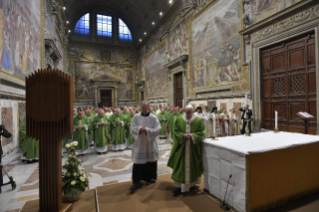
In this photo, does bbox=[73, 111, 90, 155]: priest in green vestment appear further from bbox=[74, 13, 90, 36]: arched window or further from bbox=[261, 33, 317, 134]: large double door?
bbox=[74, 13, 90, 36]: arched window

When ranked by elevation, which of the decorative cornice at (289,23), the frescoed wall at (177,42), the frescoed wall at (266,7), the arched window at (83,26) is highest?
the arched window at (83,26)

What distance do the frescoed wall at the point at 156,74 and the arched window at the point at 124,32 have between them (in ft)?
20.9

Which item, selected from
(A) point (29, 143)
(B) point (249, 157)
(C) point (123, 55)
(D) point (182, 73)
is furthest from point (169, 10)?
(B) point (249, 157)

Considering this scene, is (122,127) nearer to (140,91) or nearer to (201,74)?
(201,74)

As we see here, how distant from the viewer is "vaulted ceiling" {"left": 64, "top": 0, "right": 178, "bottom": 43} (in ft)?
65.2

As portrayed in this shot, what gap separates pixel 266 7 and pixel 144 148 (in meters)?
8.64

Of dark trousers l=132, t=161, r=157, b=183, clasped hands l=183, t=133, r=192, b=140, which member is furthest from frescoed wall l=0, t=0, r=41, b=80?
clasped hands l=183, t=133, r=192, b=140

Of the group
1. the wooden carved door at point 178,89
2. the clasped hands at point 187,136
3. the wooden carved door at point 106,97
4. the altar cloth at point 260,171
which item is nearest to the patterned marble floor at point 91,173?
the clasped hands at point 187,136

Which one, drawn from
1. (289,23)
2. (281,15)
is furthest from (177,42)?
(289,23)

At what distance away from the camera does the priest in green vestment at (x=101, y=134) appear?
6.81 meters

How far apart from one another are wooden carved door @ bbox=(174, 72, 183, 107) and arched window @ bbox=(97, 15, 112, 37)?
→ 48.5 ft

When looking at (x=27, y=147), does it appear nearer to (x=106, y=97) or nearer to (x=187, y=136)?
(x=187, y=136)

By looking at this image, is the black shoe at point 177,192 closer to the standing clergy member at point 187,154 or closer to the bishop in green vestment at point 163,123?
the standing clergy member at point 187,154

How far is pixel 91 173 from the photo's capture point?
4.73 meters
